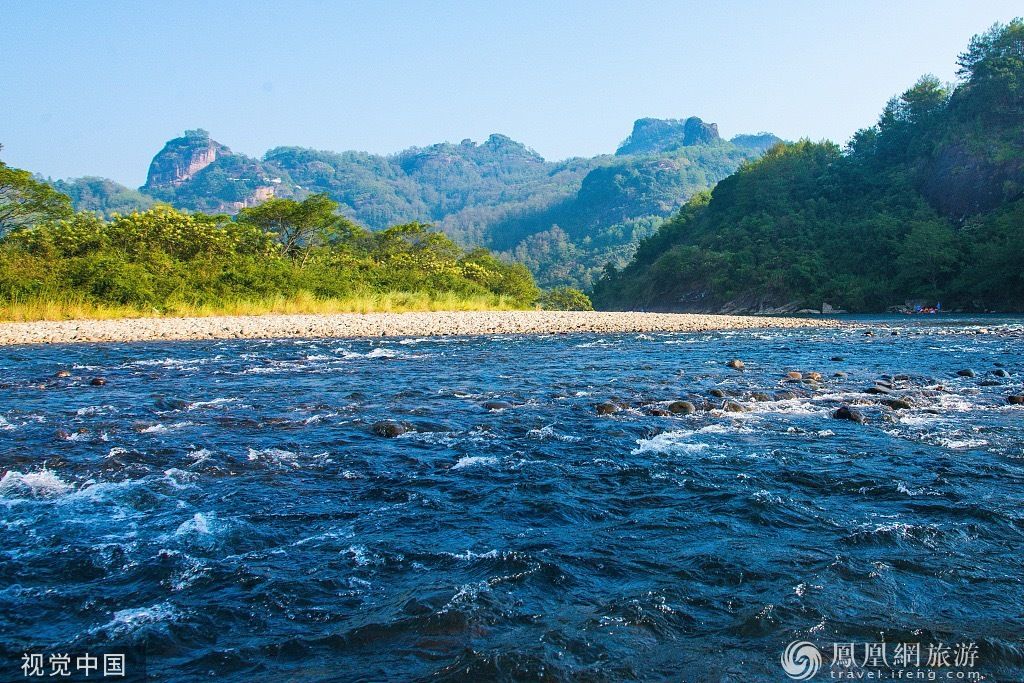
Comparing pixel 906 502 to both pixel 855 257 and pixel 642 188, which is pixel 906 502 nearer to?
pixel 855 257

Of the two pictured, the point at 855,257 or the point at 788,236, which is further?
the point at 788,236

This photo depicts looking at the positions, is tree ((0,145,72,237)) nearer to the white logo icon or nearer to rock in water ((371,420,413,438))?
rock in water ((371,420,413,438))

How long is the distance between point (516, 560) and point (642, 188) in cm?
17332

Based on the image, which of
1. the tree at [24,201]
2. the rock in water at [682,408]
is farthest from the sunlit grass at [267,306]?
the rock in water at [682,408]

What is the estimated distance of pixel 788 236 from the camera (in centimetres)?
6003

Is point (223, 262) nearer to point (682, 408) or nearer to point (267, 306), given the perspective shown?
point (267, 306)

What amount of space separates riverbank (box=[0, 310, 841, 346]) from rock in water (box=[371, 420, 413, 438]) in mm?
14701

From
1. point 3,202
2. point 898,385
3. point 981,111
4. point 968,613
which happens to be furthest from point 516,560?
point 981,111

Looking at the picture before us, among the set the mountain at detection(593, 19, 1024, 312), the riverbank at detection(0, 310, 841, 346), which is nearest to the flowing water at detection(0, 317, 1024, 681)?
the riverbank at detection(0, 310, 841, 346)

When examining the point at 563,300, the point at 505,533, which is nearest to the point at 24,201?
the point at 505,533

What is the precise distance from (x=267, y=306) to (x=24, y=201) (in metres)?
13.2

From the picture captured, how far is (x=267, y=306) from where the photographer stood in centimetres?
2898

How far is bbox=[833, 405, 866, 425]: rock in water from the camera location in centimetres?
799

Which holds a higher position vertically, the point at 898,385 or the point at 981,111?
the point at 981,111
